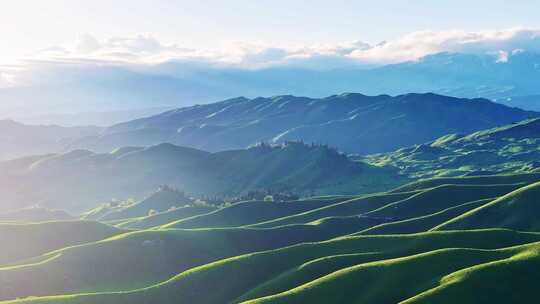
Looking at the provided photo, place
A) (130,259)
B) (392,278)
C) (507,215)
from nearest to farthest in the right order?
(392,278)
(130,259)
(507,215)

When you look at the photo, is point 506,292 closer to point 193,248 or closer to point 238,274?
point 238,274

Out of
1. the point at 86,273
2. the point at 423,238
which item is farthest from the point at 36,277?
the point at 423,238

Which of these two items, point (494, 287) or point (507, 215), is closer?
point (494, 287)

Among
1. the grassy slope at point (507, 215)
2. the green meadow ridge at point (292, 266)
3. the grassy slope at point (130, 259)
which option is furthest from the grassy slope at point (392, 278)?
the grassy slope at point (507, 215)

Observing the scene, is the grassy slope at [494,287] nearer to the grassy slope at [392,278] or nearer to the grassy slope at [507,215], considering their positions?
the grassy slope at [392,278]

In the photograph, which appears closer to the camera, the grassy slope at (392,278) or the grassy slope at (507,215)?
the grassy slope at (392,278)

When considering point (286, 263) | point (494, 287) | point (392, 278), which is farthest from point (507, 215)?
point (494, 287)

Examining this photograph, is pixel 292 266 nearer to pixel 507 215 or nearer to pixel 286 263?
pixel 286 263

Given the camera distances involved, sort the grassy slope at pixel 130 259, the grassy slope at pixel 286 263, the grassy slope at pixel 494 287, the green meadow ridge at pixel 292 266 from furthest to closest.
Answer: the grassy slope at pixel 130 259 < the grassy slope at pixel 286 263 < the green meadow ridge at pixel 292 266 < the grassy slope at pixel 494 287
